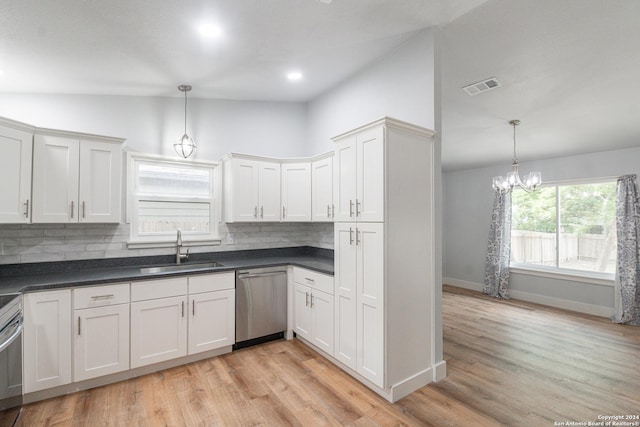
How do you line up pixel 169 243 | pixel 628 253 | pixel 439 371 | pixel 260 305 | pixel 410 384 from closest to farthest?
1. pixel 410 384
2. pixel 439 371
3. pixel 260 305
4. pixel 169 243
5. pixel 628 253

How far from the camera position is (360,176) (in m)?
2.55

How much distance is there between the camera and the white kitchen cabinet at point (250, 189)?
361 centimetres

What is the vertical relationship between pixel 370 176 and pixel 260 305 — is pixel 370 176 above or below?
above

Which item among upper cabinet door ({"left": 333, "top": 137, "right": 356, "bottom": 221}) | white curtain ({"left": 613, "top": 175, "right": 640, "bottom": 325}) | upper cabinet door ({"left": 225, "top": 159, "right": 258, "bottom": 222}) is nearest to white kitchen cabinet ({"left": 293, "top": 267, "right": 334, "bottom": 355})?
upper cabinet door ({"left": 333, "top": 137, "right": 356, "bottom": 221})

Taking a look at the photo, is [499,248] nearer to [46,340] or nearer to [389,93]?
[389,93]

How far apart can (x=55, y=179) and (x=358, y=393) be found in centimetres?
327

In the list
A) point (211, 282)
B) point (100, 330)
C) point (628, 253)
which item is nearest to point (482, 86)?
point (211, 282)

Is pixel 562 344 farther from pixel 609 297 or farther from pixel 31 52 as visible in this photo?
pixel 31 52

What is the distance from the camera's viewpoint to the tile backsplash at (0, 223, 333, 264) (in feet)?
8.98

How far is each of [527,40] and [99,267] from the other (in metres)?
4.50

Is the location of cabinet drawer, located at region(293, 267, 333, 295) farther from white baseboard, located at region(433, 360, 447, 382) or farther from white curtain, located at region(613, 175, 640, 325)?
white curtain, located at region(613, 175, 640, 325)

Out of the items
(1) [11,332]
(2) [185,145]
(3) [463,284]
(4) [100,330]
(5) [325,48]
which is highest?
(5) [325,48]

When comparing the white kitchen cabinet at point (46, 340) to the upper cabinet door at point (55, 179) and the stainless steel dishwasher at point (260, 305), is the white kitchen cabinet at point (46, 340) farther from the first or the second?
the stainless steel dishwasher at point (260, 305)

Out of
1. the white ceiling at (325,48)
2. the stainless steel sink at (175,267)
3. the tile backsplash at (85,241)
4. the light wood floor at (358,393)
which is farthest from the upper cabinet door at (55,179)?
the light wood floor at (358,393)
